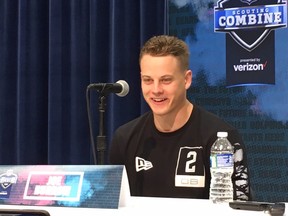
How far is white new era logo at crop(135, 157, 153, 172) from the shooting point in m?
1.86

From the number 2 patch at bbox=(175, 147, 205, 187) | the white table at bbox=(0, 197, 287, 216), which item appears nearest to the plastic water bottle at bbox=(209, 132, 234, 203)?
the white table at bbox=(0, 197, 287, 216)

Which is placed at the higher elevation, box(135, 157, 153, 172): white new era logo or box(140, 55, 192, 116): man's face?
box(140, 55, 192, 116): man's face

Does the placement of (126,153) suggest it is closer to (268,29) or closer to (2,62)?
(268,29)

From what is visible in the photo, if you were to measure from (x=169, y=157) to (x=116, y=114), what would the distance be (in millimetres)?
1249

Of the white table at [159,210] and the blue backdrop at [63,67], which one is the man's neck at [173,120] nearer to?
the white table at [159,210]

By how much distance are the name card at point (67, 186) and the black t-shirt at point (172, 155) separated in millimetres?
544

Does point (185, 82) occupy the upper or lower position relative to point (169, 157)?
upper

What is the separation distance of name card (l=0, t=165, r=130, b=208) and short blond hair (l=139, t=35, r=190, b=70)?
2.00 feet

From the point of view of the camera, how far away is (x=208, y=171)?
1762 mm

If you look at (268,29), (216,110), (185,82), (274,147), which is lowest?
(274,147)

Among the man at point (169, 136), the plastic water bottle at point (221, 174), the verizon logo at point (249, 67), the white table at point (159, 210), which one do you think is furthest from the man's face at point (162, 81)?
the verizon logo at point (249, 67)

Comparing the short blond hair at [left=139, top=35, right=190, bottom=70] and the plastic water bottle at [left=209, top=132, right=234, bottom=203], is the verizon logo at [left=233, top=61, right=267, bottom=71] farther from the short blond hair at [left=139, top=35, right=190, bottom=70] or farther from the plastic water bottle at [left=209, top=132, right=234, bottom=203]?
the plastic water bottle at [left=209, top=132, right=234, bottom=203]

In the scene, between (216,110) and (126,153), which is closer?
(126,153)

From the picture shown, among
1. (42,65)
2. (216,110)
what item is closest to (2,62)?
(42,65)
